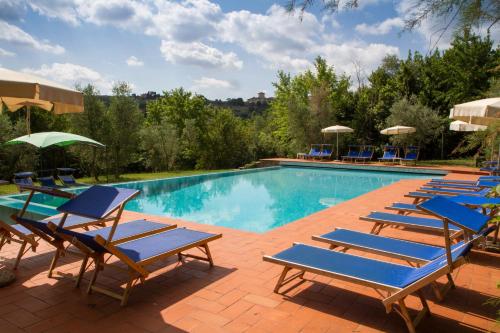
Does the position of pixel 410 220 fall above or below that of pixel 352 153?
below

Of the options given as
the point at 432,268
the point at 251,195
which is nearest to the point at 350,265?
the point at 432,268

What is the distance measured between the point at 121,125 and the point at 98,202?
1254cm

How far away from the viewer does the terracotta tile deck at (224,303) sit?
276 centimetres

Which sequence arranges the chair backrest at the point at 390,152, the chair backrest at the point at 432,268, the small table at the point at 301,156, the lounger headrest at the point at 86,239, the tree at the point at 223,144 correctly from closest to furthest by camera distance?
1. the chair backrest at the point at 432,268
2. the lounger headrest at the point at 86,239
3. the chair backrest at the point at 390,152
4. the small table at the point at 301,156
5. the tree at the point at 223,144

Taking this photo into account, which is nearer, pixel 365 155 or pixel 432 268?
pixel 432 268

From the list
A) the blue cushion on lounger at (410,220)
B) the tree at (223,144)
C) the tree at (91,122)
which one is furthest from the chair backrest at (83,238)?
the tree at (223,144)

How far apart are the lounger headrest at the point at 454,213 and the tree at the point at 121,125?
14177 mm

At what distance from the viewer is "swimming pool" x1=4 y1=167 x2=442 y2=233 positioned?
8.58 metres

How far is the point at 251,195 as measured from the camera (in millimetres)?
11484

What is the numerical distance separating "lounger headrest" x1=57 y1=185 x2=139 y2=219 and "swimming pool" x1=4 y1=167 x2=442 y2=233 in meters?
4.21

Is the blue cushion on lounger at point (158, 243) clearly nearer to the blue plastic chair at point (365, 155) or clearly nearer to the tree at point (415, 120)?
the blue plastic chair at point (365, 155)

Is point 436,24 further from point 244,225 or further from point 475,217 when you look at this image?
point 244,225

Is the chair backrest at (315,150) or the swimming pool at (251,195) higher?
the chair backrest at (315,150)

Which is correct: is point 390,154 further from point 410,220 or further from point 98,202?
point 98,202
